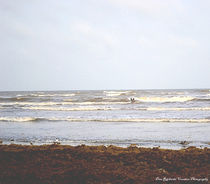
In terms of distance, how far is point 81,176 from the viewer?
14.1ft

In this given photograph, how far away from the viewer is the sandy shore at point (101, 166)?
4160 millimetres

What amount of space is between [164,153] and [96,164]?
175 cm

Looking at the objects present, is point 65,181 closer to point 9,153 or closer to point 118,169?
point 118,169

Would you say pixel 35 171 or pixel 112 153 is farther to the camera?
pixel 112 153

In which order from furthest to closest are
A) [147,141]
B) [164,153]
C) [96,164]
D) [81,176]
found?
[147,141] < [164,153] < [96,164] < [81,176]

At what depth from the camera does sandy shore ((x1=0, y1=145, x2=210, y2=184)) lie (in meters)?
4.16

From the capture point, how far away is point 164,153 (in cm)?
579

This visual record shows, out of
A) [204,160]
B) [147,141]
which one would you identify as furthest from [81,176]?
[147,141]

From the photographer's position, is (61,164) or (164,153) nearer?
(61,164)

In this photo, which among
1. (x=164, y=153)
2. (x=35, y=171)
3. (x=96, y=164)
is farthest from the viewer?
(x=164, y=153)

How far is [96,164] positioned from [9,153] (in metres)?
2.35

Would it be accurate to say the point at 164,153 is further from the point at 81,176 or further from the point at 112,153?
the point at 81,176

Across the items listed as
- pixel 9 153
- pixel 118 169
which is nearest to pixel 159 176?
pixel 118 169

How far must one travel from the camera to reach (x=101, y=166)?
16.1 feet
